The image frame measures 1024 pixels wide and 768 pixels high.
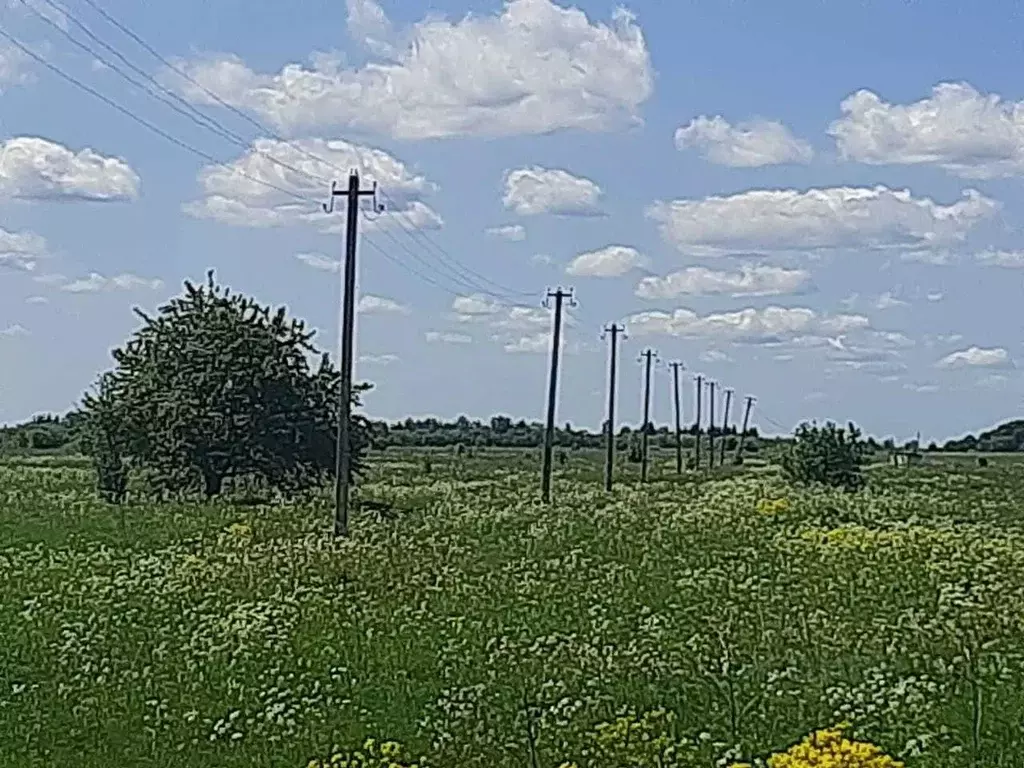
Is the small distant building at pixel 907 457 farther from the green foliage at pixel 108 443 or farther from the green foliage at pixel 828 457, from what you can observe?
the green foliage at pixel 108 443

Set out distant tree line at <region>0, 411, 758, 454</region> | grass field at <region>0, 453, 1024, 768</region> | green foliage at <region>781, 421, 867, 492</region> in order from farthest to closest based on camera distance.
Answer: distant tree line at <region>0, 411, 758, 454</region> → green foliage at <region>781, 421, 867, 492</region> → grass field at <region>0, 453, 1024, 768</region>

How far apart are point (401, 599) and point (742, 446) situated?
101840 mm

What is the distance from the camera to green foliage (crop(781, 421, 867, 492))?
186 feet

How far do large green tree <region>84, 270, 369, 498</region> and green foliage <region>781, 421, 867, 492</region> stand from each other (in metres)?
15.4

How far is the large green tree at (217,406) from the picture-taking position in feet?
152

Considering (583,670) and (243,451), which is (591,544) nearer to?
(583,670)

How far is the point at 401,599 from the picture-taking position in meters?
20.1

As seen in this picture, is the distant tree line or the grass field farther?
the distant tree line

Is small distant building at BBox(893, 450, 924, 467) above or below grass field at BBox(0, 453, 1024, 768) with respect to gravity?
above

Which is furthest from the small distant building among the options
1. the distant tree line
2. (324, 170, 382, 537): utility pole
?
(324, 170, 382, 537): utility pole

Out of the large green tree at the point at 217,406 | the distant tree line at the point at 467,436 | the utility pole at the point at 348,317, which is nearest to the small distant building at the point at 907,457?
the distant tree line at the point at 467,436

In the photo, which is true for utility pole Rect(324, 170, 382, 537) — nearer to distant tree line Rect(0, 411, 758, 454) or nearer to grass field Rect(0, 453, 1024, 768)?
grass field Rect(0, 453, 1024, 768)

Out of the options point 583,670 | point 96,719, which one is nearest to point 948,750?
point 583,670

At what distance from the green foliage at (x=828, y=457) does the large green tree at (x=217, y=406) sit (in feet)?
50.6
